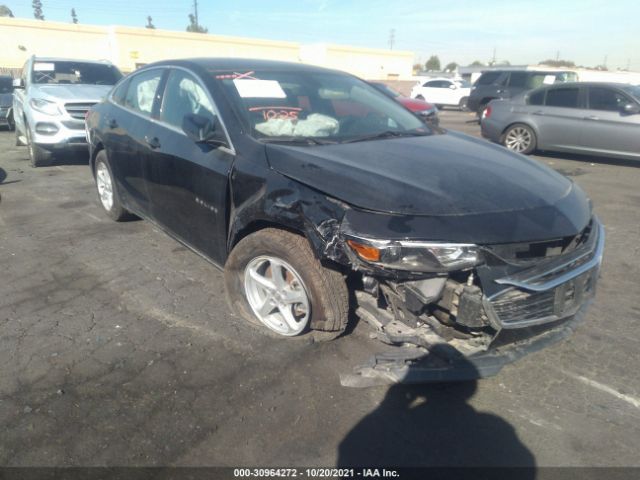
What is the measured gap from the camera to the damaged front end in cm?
231

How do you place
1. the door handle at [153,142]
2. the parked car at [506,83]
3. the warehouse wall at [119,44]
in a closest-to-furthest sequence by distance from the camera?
the door handle at [153,142], the parked car at [506,83], the warehouse wall at [119,44]

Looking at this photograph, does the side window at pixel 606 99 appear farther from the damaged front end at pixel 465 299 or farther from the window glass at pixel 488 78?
the window glass at pixel 488 78

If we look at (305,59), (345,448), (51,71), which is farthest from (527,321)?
(305,59)

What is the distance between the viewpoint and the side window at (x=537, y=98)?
32.4 ft

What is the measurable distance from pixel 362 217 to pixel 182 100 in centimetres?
202

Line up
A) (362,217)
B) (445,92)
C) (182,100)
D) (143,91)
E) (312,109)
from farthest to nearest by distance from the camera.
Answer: (445,92)
(143,91)
(182,100)
(312,109)
(362,217)

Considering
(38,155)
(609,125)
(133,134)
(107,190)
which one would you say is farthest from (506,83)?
(133,134)

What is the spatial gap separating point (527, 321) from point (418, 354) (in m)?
0.57

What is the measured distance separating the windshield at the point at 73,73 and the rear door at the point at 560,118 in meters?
8.32

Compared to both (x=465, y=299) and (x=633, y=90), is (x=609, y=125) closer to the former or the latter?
(x=633, y=90)

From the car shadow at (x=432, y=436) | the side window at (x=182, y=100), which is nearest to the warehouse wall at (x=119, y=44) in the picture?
the side window at (x=182, y=100)

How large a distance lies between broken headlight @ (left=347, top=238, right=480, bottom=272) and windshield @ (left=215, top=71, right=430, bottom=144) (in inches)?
45.1

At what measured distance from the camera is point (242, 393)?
2.63 metres

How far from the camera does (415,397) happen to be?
262 centimetres
